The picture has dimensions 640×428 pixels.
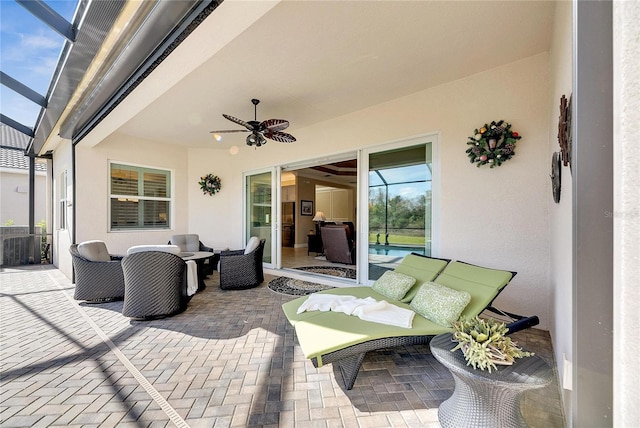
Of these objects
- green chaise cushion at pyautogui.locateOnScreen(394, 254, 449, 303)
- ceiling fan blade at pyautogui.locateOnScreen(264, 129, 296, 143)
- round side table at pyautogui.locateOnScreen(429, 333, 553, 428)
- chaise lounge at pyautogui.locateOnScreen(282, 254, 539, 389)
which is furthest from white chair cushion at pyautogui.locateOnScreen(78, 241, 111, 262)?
round side table at pyautogui.locateOnScreen(429, 333, 553, 428)

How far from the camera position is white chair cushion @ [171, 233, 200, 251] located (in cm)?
587

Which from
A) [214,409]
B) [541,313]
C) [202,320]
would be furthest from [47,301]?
[541,313]

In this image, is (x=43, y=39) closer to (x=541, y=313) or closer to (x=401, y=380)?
(x=401, y=380)

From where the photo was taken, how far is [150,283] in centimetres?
325

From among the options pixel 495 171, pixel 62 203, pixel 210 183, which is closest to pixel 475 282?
pixel 495 171

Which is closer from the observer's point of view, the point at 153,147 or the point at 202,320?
the point at 202,320

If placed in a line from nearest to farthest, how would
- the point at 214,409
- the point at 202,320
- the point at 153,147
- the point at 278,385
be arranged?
the point at 214,409
the point at 278,385
the point at 202,320
the point at 153,147

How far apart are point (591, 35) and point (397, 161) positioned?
3492 millimetres

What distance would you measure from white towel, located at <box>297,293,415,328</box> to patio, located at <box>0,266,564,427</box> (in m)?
0.39

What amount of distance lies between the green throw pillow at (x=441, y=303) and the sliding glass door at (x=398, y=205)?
4.87 feet

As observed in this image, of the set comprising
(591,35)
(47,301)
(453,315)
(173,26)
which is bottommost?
(47,301)

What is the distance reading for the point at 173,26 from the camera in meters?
2.15
